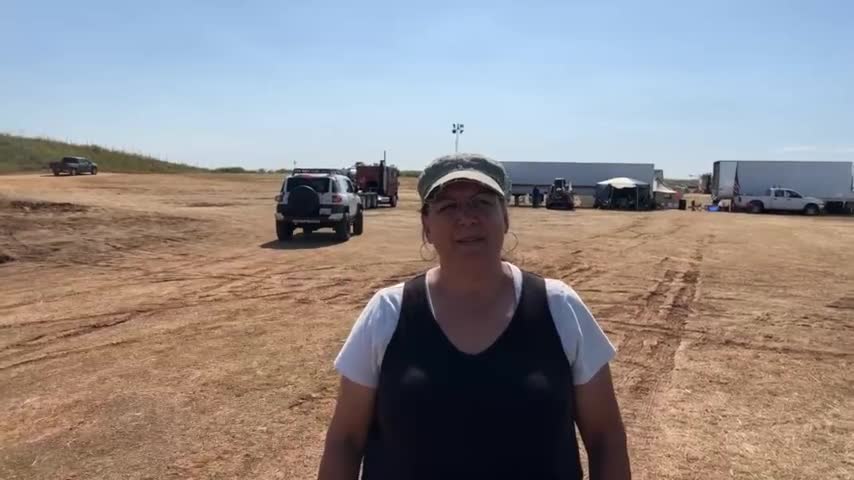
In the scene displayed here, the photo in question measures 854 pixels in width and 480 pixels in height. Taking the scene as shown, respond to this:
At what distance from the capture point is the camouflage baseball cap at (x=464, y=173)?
2.15 meters

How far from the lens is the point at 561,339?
198 cm

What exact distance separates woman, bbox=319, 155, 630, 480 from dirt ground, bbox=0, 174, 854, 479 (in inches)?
105

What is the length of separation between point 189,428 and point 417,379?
3796 mm

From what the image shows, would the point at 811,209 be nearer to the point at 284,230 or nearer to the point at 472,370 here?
the point at 284,230

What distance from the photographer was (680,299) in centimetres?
1099

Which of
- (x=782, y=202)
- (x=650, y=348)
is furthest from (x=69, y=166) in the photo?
(x=650, y=348)

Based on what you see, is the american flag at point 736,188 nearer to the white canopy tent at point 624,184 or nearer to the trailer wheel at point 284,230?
the white canopy tent at point 624,184

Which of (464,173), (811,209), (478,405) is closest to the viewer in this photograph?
(478,405)

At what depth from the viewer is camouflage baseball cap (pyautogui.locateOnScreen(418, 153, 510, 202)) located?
2154 millimetres

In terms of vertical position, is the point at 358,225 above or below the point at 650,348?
above

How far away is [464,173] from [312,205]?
1726 centimetres

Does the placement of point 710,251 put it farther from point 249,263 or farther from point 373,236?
point 249,263

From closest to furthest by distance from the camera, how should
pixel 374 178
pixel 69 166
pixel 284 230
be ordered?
pixel 284 230
pixel 374 178
pixel 69 166

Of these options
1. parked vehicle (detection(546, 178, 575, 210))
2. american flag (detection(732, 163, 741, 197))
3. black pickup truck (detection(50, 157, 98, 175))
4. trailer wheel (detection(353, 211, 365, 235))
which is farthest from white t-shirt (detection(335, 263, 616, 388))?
black pickup truck (detection(50, 157, 98, 175))
